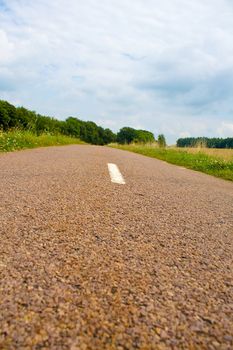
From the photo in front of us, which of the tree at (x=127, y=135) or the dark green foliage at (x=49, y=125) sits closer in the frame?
the dark green foliage at (x=49, y=125)

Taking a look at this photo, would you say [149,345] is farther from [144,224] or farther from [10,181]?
[10,181]

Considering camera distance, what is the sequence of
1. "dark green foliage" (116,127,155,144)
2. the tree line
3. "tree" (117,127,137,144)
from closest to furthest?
the tree line → "dark green foliage" (116,127,155,144) → "tree" (117,127,137,144)

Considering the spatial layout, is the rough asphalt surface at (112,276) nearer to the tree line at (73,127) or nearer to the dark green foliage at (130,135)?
the tree line at (73,127)

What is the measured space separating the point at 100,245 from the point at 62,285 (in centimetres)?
53

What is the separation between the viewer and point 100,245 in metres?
1.88

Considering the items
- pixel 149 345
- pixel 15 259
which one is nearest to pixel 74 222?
pixel 15 259

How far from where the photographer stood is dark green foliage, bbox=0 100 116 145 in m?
28.4

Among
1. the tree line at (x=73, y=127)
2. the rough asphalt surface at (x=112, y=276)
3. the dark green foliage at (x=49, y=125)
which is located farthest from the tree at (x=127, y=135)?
the rough asphalt surface at (x=112, y=276)

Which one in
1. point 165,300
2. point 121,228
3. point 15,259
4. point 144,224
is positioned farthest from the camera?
point 144,224

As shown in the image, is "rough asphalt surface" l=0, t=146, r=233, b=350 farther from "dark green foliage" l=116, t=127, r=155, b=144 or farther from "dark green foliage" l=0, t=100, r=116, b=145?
"dark green foliage" l=116, t=127, r=155, b=144

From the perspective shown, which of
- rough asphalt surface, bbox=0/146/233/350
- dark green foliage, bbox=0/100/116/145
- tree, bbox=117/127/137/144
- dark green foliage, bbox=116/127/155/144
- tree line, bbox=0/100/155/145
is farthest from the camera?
tree, bbox=117/127/137/144

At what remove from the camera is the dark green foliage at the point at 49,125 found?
93.3ft

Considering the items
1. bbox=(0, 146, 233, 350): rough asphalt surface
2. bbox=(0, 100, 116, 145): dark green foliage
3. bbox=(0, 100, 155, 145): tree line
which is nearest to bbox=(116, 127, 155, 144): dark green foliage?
bbox=(0, 100, 155, 145): tree line

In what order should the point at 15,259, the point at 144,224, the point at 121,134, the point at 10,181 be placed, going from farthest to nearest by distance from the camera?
the point at 121,134 < the point at 10,181 < the point at 144,224 < the point at 15,259
